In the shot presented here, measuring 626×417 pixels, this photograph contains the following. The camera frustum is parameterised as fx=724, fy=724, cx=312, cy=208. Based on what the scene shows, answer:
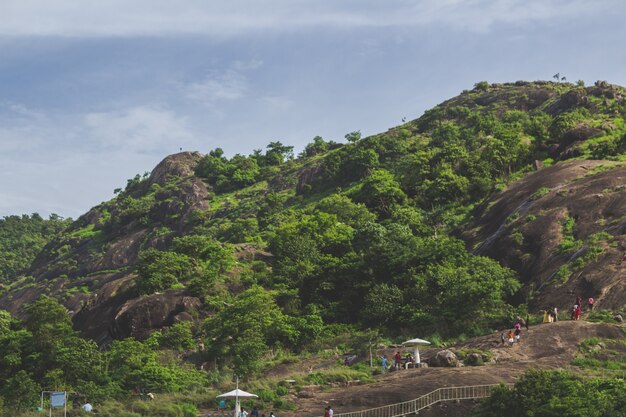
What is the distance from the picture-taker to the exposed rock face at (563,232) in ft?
173

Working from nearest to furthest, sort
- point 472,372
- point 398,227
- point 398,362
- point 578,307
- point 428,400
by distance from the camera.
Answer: point 428,400 → point 472,372 → point 398,362 → point 578,307 → point 398,227

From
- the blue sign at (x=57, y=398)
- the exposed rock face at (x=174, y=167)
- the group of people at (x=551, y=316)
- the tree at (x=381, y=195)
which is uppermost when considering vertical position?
the exposed rock face at (x=174, y=167)

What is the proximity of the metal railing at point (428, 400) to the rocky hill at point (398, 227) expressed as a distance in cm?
1722

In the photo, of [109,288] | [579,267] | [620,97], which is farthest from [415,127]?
[579,267]

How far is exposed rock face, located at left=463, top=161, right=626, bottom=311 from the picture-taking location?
52.7 metres

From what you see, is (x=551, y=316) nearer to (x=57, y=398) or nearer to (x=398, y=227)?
(x=398, y=227)

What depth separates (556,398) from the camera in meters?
30.3

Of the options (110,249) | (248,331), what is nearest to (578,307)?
(248,331)

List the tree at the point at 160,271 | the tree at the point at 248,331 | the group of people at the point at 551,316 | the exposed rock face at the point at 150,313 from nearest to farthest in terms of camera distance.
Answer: the group of people at the point at 551,316, the tree at the point at 248,331, the exposed rock face at the point at 150,313, the tree at the point at 160,271

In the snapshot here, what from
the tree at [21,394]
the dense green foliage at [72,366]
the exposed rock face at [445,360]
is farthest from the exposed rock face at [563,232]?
the tree at [21,394]

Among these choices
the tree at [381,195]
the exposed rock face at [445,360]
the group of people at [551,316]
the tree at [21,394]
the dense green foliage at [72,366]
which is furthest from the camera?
the tree at [381,195]

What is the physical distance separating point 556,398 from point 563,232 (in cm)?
3372

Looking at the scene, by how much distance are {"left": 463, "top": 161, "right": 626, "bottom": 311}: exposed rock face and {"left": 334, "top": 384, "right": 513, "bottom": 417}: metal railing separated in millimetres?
Answer: 18553

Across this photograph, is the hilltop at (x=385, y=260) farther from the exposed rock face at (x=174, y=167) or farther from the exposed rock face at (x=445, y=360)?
the exposed rock face at (x=174, y=167)
